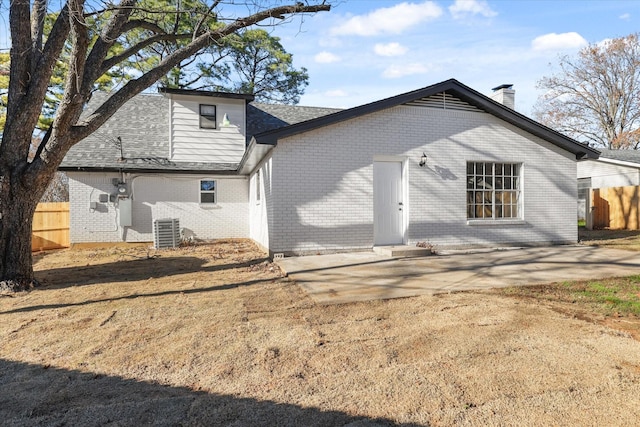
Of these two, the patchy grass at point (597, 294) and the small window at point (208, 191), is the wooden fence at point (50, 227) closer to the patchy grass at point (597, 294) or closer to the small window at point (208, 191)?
the small window at point (208, 191)

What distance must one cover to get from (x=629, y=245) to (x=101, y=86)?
81.9ft

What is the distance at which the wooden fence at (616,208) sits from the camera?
15547mm

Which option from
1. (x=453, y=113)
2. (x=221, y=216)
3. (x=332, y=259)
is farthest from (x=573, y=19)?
(x=221, y=216)

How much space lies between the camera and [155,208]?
12852 mm

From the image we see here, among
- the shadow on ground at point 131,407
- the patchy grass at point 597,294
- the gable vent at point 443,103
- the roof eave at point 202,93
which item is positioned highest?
the roof eave at point 202,93

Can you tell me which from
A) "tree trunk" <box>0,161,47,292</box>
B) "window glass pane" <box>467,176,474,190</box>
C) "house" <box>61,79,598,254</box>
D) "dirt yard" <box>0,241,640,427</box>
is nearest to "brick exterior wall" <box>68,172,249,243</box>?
"house" <box>61,79,598,254</box>

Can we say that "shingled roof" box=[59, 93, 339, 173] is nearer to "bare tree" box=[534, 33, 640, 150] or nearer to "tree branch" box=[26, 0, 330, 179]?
"tree branch" box=[26, 0, 330, 179]

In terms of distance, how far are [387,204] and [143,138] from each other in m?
10.1

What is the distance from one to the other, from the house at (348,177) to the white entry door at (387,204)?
3 centimetres

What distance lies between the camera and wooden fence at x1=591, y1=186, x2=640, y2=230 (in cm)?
1555

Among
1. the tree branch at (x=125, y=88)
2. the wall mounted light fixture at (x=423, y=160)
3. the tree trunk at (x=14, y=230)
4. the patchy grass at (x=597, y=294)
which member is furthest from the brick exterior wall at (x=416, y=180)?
the tree trunk at (x=14, y=230)

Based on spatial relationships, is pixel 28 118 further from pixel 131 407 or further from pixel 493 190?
pixel 493 190

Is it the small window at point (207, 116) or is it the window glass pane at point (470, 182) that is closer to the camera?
the window glass pane at point (470, 182)

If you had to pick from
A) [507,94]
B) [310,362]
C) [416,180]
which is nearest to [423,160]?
[416,180]
